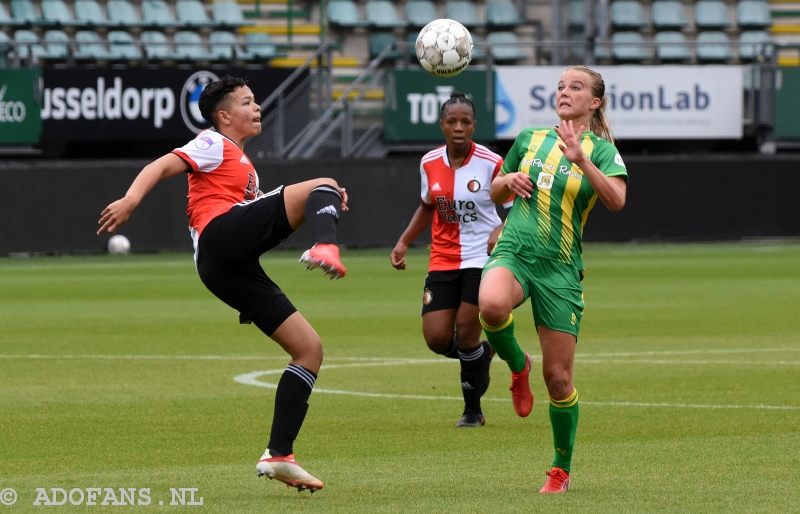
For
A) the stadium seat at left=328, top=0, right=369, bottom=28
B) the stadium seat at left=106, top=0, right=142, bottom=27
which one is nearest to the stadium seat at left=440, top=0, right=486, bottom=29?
the stadium seat at left=328, top=0, right=369, bottom=28

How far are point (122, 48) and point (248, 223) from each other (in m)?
24.7

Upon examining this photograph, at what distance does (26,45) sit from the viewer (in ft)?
91.2

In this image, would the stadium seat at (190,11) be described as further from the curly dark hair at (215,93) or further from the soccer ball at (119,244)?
the curly dark hair at (215,93)

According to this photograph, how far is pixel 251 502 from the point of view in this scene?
6.22 meters

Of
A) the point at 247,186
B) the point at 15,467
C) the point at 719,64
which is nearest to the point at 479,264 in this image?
the point at 247,186

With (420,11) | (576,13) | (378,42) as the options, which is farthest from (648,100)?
(420,11)

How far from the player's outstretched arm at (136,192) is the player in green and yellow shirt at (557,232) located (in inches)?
63.8

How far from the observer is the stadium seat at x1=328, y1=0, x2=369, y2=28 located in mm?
32750

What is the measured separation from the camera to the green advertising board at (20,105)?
88.4 ft

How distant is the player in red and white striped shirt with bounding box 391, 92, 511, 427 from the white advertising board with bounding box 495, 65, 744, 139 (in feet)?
65.2

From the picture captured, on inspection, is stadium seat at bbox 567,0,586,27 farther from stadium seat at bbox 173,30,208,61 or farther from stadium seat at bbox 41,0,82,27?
stadium seat at bbox 41,0,82,27

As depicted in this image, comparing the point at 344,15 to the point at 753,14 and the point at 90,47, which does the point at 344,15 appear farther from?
the point at 753,14

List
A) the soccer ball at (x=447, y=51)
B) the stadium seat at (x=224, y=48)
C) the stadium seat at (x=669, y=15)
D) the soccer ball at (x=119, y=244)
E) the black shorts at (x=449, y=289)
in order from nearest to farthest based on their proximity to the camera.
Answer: the soccer ball at (x=447, y=51) < the black shorts at (x=449, y=289) < the soccer ball at (x=119, y=244) < the stadium seat at (x=224, y=48) < the stadium seat at (x=669, y=15)

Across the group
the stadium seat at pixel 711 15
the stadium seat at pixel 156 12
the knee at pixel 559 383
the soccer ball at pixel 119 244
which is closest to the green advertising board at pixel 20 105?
the soccer ball at pixel 119 244
